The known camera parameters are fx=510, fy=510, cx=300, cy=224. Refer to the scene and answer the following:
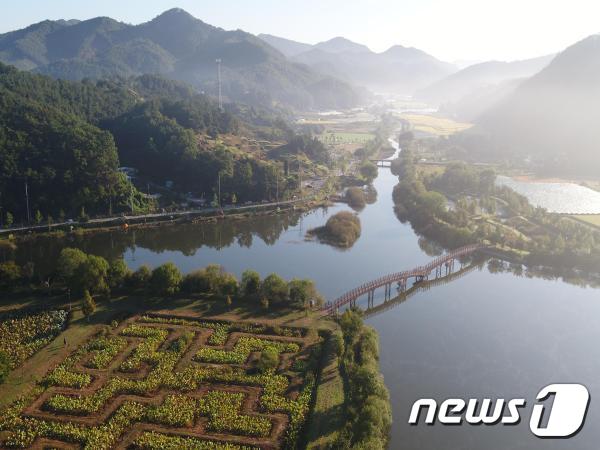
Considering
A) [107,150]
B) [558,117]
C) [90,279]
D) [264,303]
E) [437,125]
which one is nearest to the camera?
[264,303]

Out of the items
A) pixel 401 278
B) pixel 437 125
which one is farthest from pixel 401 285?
pixel 437 125

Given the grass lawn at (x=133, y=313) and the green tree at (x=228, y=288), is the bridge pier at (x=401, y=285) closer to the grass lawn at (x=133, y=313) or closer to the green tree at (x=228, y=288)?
the grass lawn at (x=133, y=313)

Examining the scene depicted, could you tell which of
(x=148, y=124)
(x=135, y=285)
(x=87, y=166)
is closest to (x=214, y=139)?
(x=148, y=124)

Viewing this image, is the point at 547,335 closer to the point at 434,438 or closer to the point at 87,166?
the point at 434,438

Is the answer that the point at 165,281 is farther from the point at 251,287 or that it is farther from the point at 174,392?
the point at 174,392

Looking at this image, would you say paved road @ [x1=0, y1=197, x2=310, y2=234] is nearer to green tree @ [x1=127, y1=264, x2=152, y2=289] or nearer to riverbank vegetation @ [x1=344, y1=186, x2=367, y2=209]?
riverbank vegetation @ [x1=344, y1=186, x2=367, y2=209]

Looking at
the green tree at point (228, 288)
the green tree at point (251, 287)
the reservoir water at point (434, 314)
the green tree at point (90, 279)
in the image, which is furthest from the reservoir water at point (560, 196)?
the green tree at point (90, 279)
